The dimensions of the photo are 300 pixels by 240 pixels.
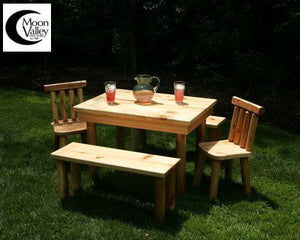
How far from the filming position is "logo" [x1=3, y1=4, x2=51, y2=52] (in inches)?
387

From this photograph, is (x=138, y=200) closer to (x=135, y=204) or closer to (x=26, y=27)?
(x=135, y=204)

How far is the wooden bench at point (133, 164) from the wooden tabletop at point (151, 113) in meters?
0.32

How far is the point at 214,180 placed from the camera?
4141 millimetres

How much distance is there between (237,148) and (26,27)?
7.26 metres

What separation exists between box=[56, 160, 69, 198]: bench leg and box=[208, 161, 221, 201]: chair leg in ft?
4.52

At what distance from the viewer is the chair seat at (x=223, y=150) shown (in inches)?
159

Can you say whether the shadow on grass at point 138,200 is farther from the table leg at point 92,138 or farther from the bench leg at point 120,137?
the bench leg at point 120,137

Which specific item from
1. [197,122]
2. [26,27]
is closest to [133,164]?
[197,122]

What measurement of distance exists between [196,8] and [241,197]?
5.82 m

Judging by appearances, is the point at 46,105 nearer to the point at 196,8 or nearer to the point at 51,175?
the point at 51,175

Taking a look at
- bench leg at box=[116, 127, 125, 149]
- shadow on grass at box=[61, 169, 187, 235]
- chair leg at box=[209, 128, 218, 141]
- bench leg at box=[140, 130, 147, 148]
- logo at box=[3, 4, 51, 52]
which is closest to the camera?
shadow on grass at box=[61, 169, 187, 235]

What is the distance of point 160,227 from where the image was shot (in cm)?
365

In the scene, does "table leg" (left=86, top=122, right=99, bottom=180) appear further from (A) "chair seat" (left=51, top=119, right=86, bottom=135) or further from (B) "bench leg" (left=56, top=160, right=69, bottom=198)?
(B) "bench leg" (left=56, top=160, right=69, bottom=198)

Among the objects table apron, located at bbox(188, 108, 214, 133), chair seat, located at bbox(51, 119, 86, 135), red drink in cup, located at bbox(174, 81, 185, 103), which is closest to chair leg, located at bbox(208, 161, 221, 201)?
table apron, located at bbox(188, 108, 214, 133)
